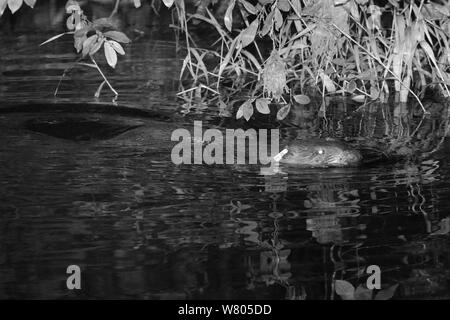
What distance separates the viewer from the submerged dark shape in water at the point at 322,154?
5.78 meters

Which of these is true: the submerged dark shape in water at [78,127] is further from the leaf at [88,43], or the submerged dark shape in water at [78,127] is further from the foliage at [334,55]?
the leaf at [88,43]

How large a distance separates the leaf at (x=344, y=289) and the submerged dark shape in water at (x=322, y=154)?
182cm

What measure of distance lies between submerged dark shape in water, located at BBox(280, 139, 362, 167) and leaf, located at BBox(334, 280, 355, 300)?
71.7 inches

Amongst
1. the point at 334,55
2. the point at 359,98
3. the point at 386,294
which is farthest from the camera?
the point at 334,55

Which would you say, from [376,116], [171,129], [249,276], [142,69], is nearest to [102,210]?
[249,276]

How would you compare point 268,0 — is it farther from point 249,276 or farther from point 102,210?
point 249,276

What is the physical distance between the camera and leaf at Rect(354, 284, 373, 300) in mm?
3939

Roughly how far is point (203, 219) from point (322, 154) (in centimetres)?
128

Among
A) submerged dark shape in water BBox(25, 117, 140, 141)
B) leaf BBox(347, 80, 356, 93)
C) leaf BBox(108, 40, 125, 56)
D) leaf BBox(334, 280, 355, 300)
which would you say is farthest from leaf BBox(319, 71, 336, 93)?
leaf BBox(334, 280, 355, 300)

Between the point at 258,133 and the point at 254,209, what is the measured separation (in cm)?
167

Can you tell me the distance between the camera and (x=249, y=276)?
13.5 ft

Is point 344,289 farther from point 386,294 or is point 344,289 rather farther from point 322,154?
point 322,154

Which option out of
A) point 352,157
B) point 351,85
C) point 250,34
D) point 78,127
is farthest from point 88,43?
point 351,85

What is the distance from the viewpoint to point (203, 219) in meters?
4.82
